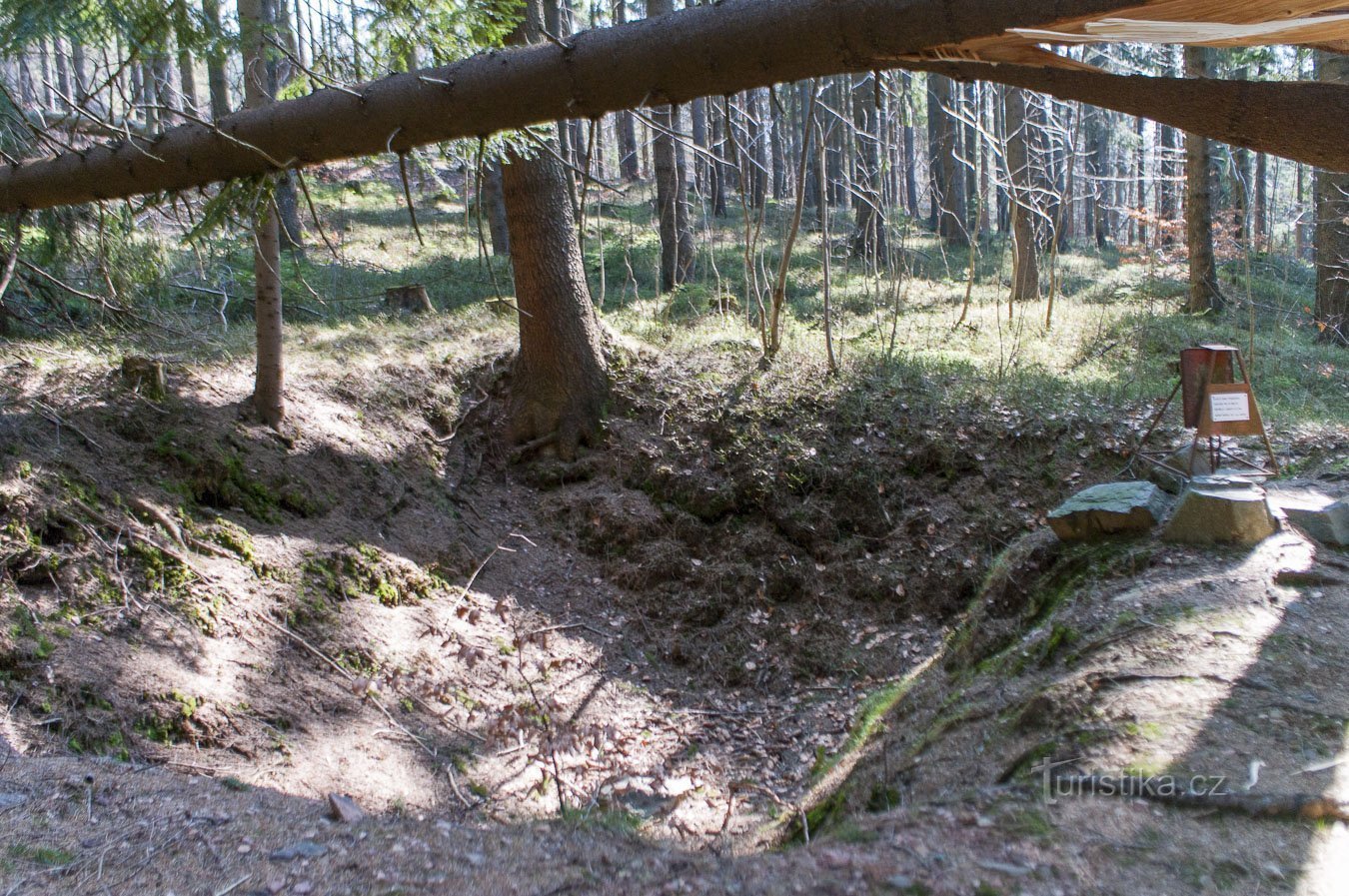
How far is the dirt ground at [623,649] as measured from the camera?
3.07 metres

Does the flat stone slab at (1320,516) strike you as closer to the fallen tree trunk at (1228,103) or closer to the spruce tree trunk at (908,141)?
the fallen tree trunk at (1228,103)

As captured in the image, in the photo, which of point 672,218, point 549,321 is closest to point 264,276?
point 549,321

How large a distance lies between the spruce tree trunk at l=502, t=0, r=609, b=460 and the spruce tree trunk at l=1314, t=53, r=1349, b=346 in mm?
9908

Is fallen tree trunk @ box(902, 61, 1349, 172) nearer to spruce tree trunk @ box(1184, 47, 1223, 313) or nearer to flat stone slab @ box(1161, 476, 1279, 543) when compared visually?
flat stone slab @ box(1161, 476, 1279, 543)

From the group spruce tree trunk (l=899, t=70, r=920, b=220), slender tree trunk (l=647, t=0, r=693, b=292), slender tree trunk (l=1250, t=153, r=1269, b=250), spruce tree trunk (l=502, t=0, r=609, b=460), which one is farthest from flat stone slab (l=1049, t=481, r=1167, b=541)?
slender tree trunk (l=1250, t=153, r=1269, b=250)

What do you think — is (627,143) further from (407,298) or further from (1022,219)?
(407,298)

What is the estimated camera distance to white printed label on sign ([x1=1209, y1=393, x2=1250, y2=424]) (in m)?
5.96

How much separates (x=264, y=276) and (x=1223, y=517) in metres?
6.59

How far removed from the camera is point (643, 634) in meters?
6.88

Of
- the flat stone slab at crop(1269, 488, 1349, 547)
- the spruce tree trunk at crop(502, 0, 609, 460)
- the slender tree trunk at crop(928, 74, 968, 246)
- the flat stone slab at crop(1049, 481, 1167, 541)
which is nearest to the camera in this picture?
the flat stone slab at crop(1269, 488, 1349, 547)

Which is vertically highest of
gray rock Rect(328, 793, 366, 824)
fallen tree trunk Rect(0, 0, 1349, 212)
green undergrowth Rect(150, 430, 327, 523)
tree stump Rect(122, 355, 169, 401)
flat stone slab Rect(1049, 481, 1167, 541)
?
fallen tree trunk Rect(0, 0, 1349, 212)

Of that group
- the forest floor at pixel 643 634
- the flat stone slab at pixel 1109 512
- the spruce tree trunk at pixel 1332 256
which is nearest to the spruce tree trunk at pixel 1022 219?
the spruce tree trunk at pixel 1332 256

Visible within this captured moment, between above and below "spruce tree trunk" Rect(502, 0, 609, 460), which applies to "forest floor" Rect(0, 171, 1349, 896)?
below

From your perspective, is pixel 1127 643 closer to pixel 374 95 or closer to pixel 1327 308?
pixel 374 95
